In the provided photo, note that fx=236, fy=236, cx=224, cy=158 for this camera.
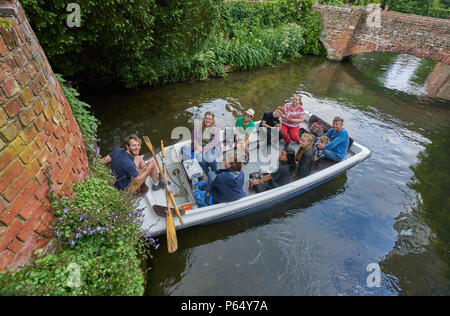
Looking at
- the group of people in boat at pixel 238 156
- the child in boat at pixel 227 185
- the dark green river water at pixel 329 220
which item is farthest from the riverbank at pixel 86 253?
the child in boat at pixel 227 185

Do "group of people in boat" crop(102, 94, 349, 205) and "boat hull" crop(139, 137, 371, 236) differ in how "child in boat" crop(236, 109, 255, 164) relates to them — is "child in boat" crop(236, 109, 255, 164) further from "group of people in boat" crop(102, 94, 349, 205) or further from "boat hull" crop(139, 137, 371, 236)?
"boat hull" crop(139, 137, 371, 236)

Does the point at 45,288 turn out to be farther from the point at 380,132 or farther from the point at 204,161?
the point at 380,132

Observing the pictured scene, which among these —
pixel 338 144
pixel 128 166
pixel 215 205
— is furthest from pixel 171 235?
pixel 338 144

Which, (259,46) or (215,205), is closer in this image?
(215,205)

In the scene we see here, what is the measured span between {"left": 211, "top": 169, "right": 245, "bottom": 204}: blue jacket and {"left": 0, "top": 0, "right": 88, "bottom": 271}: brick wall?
218 centimetres

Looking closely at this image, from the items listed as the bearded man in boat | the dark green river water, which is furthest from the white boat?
the dark green river water

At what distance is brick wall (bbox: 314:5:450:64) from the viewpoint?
36.0 ft

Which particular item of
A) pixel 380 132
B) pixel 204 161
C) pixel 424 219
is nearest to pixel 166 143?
pixel 204 161

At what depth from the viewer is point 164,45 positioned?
7.02 meters

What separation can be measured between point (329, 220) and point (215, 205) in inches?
104

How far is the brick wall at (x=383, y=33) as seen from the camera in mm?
Answer: 10977

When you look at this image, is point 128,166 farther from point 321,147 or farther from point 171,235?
point 321,147

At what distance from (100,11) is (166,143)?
3412 millimetres

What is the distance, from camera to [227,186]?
4.04 metres
